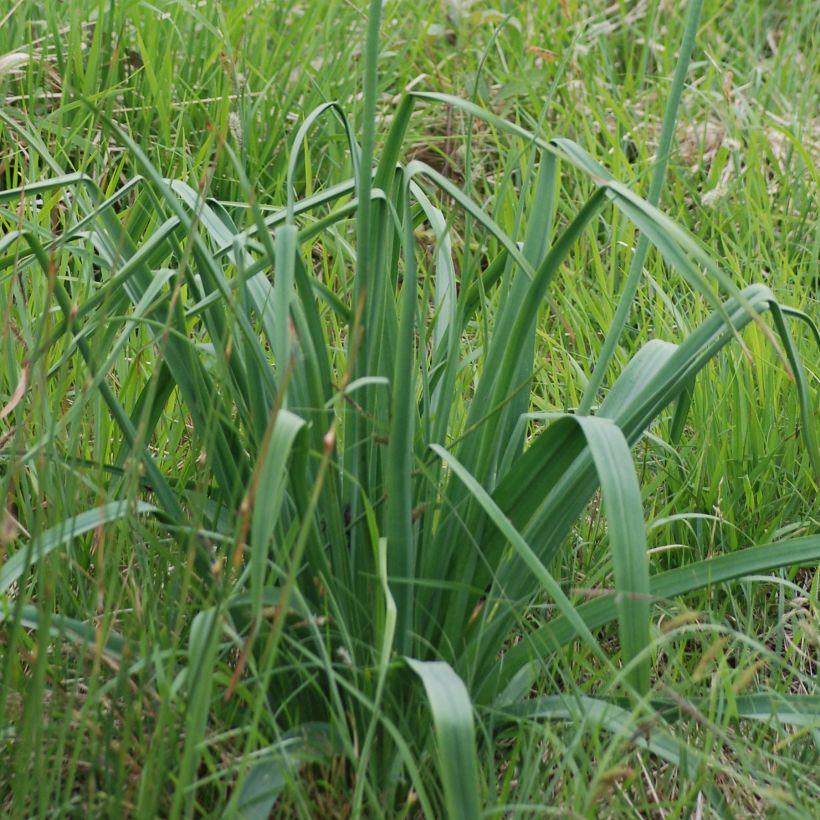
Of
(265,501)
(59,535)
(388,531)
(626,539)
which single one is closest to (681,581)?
(626,539)

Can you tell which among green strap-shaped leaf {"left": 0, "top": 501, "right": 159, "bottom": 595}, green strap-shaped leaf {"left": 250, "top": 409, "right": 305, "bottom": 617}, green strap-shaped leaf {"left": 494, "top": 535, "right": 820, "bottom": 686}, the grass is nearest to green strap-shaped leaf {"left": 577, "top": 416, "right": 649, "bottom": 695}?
the grass

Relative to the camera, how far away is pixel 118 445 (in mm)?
1727

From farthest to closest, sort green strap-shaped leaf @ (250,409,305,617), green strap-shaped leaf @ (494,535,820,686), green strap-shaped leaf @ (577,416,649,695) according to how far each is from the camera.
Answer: green strap-shaped leaf @ (494,535,820,686)
green strap-shaped leaf @ (577,416,649,695)
green strap-shaped leaf @ (250,409,305,617)

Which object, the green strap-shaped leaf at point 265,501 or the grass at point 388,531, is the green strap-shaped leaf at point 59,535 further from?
the green strap-shaped leaf at point 265,501

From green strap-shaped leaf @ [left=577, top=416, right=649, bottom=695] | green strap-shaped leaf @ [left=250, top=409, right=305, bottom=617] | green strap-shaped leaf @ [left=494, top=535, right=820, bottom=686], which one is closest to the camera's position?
green strap-shaped leaf @ [left=250, top=409, right=305, bottom=617]

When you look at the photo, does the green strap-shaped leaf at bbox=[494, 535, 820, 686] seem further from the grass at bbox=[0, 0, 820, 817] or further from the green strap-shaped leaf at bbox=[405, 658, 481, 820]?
the green strap-shaped leaf at bbox=[405, 658, 481, 820]

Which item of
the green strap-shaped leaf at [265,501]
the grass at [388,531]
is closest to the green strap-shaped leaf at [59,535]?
the grass at [388,531]

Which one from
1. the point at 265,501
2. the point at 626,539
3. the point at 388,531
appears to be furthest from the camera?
the point at 388,531

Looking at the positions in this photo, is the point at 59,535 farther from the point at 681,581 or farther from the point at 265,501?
the point at 681,581

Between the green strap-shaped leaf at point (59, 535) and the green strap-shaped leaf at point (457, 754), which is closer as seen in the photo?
the green strap-shaped leaf at point (457, 754)

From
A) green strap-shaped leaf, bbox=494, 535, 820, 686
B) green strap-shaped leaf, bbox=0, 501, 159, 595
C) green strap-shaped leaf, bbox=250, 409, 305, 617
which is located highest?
green strap-shaped leaf, bbox=250, 409, 305, 617

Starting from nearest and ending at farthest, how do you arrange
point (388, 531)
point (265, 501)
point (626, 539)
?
point (265, 501) → point (626, 539) → point (388, 531)

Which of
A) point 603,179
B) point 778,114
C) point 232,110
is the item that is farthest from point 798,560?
point 778,114

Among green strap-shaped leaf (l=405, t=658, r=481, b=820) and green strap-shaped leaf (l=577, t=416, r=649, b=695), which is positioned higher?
green strap-shaped leaf (l=577, t=416, r=649, b=695)
